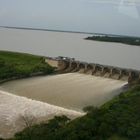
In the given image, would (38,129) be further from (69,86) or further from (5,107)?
(69,86)

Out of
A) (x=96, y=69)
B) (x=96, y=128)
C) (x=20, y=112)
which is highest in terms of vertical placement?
(x=96, y=128)

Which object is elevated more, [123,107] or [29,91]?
[123,107]

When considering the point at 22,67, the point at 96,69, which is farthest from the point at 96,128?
the point at 22,67

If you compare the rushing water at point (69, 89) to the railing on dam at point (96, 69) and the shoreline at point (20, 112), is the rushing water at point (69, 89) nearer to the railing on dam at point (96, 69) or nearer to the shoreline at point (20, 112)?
the railing on dam at point (96, 69)

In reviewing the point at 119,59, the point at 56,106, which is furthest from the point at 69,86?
the point at 119,59

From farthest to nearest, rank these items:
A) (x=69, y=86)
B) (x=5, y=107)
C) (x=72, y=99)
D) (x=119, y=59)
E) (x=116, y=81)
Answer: (x=119, y=59) → (x=116, y=81) → (x=69, y=86) → (x=72, y=99) → (x=5, y=107)

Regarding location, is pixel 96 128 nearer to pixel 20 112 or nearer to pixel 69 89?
pixel 20 112

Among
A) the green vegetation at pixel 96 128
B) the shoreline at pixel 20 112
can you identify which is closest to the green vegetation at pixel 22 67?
the shoreline at pixel 20 112
